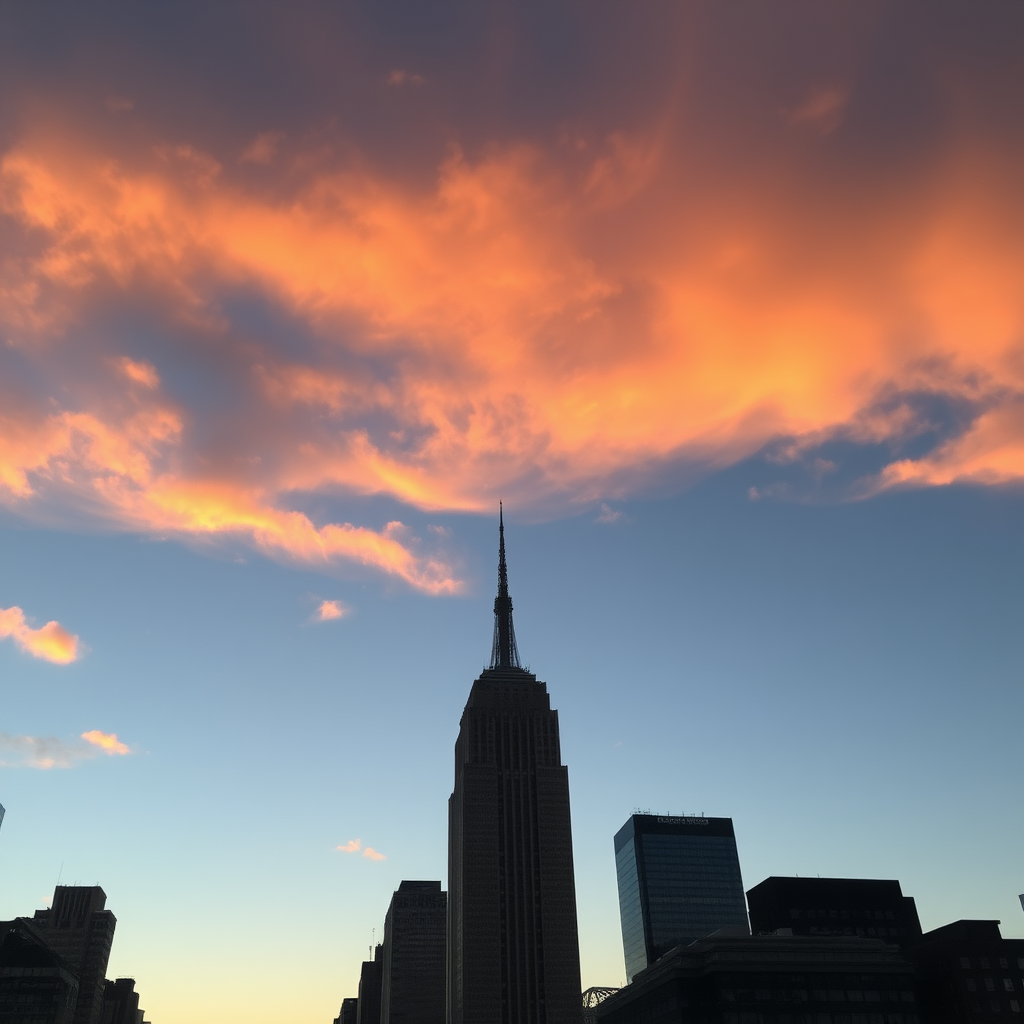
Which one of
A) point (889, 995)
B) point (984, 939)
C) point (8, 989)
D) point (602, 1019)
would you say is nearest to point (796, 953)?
point (889, 995)

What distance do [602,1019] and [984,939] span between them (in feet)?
244

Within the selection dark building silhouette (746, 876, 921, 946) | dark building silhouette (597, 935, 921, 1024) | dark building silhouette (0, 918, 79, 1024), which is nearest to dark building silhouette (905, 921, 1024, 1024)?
dark building silhouette (597, 935, 921, 1024)

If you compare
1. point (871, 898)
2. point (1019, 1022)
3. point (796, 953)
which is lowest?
point (1019, 1022)

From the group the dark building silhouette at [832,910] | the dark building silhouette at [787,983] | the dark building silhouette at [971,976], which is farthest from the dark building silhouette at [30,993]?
the dark building silhouette at [971,976]

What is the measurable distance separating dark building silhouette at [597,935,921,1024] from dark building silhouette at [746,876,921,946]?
1645 inches

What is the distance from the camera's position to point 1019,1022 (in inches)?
5704

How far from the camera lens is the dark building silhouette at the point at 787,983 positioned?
137 meters

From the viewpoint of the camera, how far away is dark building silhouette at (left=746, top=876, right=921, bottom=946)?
189 m

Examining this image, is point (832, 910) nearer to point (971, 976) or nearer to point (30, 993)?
point (971, 976)

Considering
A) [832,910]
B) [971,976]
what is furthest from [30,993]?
[971,976]

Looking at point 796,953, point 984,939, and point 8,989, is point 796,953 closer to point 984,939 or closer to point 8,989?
point 984,939

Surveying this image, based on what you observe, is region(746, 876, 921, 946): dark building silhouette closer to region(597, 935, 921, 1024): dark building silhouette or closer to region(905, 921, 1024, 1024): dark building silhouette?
region(905, 921, 1024, 1024): dark building silhouette

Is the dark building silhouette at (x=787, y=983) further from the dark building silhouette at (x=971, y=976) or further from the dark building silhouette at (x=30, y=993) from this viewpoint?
the dark building silhouette at (x=30, y=993)

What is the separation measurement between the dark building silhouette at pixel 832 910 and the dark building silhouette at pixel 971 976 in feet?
121
